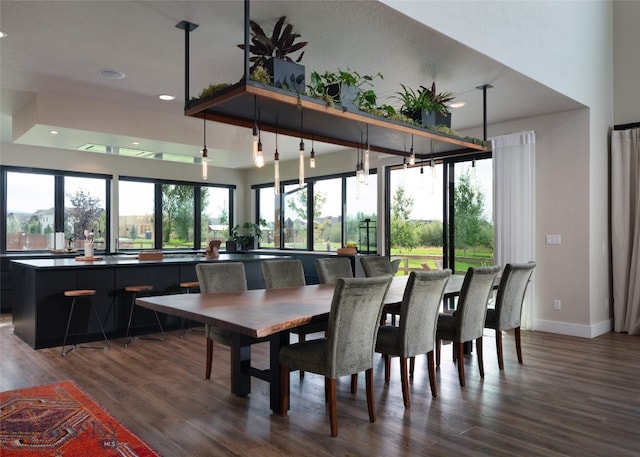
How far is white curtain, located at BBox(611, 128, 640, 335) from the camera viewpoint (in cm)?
566

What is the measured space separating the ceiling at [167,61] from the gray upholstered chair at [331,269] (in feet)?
5.96

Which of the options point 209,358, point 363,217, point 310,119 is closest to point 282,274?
point 209,358

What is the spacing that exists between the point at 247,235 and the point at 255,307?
7058mm

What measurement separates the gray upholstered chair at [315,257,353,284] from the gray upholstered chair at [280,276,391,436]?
5.86 ft

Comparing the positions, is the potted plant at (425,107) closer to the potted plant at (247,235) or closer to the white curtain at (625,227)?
the white curtain at (625,227)

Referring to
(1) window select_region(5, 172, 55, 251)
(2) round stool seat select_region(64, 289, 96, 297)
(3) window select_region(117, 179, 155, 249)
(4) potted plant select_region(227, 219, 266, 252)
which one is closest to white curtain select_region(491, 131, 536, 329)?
(2) round stool seat select_region(64, 289, 96, 297)

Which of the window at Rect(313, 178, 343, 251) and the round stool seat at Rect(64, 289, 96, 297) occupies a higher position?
the window at Rect(313, 178, 343, 251)

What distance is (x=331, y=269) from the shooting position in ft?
16.2

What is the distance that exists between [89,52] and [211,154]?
11.9ft

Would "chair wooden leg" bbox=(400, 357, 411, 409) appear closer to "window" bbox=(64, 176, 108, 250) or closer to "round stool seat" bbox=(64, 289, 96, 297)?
"round stool seat" bbox=(64, 289, 96, 297)

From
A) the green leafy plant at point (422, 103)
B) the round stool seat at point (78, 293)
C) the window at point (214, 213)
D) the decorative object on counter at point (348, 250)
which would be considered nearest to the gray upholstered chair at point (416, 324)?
the green leafy plant at point (422, 103)

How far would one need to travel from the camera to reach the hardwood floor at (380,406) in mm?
2635

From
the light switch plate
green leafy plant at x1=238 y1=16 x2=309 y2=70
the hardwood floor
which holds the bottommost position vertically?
the hardwood floor

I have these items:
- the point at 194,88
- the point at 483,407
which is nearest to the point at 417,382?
the point at 483,407
